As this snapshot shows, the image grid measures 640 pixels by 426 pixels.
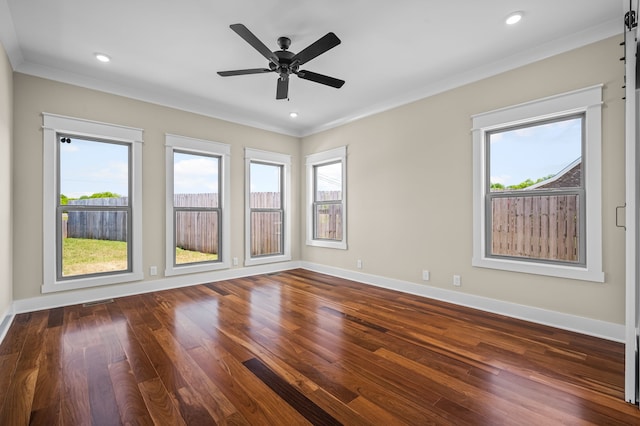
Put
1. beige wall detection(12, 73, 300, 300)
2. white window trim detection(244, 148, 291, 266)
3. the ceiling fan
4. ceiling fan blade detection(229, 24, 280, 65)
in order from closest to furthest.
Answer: ceiling fan blade detection(229, 24, 280, 65) → the ceiling fan → beige wall detection(12, 73, 300, 300) → white window trim detection(244, 148, 291, 266)

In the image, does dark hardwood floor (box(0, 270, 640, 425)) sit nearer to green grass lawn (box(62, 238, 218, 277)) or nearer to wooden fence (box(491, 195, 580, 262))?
green grass lawn (box(62, 238, 218, 277))

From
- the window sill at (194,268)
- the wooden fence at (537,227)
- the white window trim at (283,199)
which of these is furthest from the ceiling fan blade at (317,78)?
the window sill at (194,268)

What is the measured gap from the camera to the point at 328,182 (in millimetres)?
5719

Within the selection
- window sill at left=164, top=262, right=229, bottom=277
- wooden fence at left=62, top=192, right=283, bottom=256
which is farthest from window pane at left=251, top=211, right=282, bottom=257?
window sill at left=164, top=262, right=229, bottom=277

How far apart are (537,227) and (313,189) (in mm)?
3783

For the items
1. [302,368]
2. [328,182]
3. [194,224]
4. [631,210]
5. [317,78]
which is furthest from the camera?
[328,182]

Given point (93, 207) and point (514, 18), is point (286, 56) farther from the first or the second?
point (93, 207)

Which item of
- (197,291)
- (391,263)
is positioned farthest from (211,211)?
(391,263)

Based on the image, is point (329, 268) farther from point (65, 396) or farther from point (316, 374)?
point (65, 396)

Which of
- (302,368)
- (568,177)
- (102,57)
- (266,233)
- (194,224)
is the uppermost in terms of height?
(102,57)

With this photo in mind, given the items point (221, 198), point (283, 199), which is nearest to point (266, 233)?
point (283, 199)

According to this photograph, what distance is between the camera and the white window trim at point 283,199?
532 centimetres

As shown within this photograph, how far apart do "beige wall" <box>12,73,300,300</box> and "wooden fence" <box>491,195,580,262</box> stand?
3944mm

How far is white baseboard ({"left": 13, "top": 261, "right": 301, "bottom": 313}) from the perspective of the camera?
345 cm
